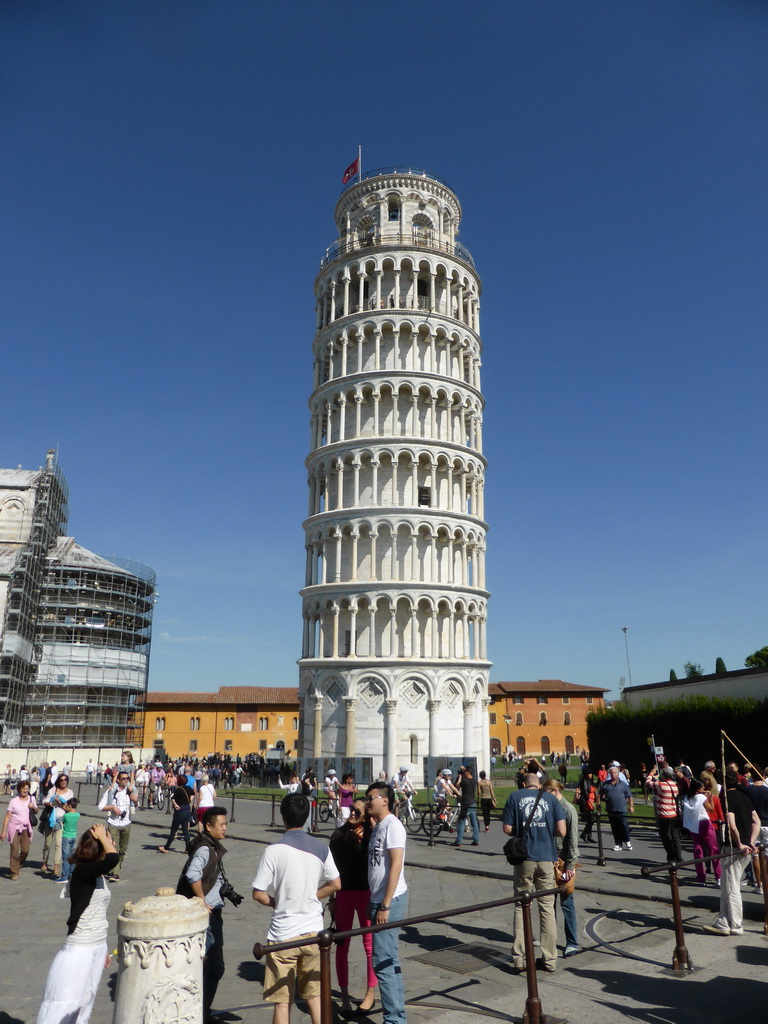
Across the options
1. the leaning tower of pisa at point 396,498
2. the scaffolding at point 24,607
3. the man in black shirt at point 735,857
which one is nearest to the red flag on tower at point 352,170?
the leaning tower of pisa at point 396,498

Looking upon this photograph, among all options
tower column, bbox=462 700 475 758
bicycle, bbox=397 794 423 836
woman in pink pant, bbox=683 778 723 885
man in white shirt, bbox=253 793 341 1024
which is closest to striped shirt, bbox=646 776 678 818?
woman in pink pant, bbox=683 778 723 885

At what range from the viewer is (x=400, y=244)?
4688 cm

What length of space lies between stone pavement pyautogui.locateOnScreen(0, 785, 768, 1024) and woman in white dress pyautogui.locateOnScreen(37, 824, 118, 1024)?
1.60 m

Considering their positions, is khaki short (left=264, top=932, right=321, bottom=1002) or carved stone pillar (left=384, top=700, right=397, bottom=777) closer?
khaki short (left=264, top=932, right=321, bottom=1002)

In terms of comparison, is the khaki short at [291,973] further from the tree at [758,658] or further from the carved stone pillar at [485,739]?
the tree at [758,658]

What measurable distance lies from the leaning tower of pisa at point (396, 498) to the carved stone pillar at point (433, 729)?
2.8 inches

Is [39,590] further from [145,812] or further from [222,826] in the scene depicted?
[222,826]

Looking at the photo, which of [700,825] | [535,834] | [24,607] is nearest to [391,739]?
[700,825]

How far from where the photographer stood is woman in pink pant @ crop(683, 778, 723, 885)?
12.6 meters

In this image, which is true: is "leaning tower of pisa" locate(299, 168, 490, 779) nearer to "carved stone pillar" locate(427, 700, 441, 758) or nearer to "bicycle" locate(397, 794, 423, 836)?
"carved stone pillar" locate(427, 700, 441, 758)

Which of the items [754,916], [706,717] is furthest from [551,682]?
[754,916]

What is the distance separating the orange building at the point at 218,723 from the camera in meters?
77.1

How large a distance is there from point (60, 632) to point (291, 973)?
2214 inches

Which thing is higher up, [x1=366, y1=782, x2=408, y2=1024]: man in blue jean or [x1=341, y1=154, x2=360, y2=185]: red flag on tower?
[x1=341, y1=154, x2=360, y2=185]: red flag on tower
